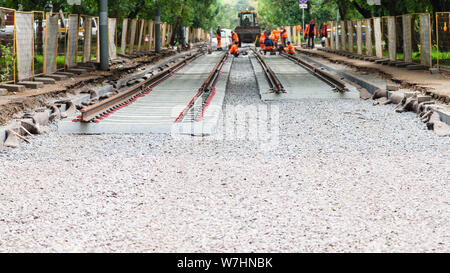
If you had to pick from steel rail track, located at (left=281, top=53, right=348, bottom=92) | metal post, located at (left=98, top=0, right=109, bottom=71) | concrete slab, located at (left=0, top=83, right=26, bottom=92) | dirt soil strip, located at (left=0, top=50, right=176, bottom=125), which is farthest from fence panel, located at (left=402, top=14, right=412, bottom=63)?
concrete slab, located at (left=0, top=83, right=26, bottom=92)

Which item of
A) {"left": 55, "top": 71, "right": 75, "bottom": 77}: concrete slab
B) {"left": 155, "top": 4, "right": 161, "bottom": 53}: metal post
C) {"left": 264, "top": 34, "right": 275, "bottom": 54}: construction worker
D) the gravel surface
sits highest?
{"left": 155, "top": 4, "right": 161, "bottom": 53}: metal post

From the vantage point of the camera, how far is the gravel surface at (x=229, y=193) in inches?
200

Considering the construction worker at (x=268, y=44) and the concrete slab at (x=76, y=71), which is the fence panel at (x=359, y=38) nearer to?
the construction worker at (x=268, y=44)

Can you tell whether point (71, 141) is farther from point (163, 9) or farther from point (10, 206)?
point (163, 9)

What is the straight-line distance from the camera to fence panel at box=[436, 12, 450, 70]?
62.6ft

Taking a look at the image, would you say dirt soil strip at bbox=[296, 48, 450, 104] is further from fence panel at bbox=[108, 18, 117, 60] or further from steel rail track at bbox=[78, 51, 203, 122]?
fence panel at bbox=[108, 18, 117, 60]

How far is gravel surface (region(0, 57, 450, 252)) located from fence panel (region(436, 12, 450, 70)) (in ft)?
32.7

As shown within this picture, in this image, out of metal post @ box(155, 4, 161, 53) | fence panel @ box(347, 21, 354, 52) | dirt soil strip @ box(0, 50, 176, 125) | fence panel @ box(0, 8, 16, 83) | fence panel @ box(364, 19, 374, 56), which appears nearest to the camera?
dirt soil strip @ box(0, 50, 176, 125)

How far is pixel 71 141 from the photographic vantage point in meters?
9.62

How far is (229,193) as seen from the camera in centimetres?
648

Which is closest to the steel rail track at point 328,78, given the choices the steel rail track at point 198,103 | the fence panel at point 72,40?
the steel rail track at point 198,103

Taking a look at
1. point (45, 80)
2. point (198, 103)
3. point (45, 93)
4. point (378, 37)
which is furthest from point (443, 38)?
point (45, 93)

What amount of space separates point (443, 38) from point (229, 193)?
15145 millimetres
